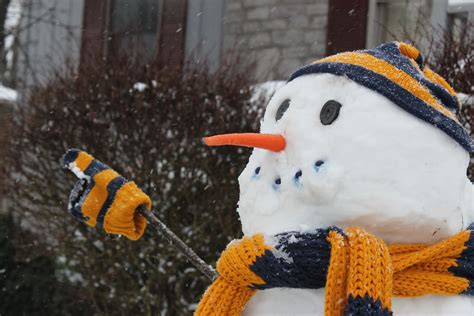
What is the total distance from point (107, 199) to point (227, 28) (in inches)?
247

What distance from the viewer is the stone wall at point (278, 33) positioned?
7.99m

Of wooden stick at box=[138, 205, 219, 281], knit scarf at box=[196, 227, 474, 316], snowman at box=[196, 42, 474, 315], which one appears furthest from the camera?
Answer: wooden stick at box=[138, 205, 219, 281]

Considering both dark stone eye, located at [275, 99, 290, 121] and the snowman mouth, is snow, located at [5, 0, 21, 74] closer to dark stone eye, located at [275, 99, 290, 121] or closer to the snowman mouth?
dark stone eye, located at [275, 99, 290, 121]

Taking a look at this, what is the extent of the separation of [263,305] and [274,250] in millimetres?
287

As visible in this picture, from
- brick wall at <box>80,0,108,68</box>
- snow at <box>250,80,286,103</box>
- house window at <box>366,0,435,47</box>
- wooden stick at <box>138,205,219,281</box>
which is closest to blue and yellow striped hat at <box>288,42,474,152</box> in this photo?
wooden stick at <box>138,205,219,281</box>

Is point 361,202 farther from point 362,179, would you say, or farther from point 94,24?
point 94,24

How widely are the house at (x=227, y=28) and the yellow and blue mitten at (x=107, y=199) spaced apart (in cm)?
416

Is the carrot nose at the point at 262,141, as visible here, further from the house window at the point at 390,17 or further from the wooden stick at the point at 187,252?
the house window at the point at 390,17

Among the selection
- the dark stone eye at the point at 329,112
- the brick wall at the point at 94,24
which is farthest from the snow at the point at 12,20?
the dark stone eye at the point at 329,112

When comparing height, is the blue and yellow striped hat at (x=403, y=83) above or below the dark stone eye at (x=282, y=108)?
above

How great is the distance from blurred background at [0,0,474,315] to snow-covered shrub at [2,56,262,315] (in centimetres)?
1

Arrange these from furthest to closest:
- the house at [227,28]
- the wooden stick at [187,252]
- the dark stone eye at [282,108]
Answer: the house at [227,28]
the wooden stick at [187,252]
the dark stone eye at [282,108]

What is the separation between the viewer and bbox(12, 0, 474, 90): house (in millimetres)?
7560

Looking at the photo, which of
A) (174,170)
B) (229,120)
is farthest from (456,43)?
(174,170)
